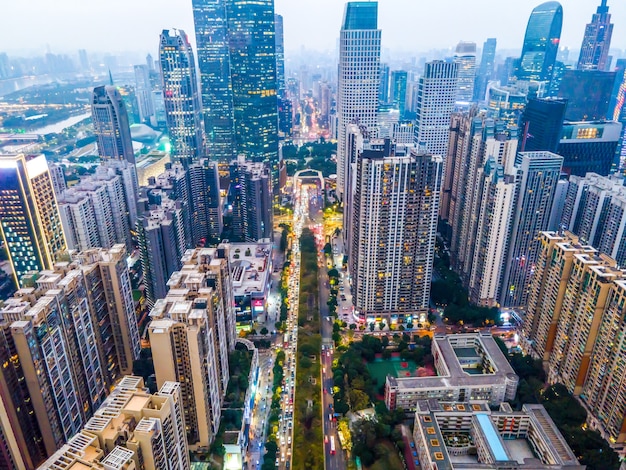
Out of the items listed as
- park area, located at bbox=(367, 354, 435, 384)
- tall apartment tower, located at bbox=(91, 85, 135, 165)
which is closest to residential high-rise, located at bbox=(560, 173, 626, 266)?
park area, located at bbox=(367, 354, 435, 384)

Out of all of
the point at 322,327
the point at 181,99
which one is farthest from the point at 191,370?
the point at 181,99

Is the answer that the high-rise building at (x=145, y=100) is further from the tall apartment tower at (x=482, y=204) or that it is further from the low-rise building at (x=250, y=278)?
the tall apartment tower at (x=482, y=204)

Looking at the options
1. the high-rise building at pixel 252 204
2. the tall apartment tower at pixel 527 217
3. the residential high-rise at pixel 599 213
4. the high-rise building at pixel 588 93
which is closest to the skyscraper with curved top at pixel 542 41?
the high-rise building at pixel 588 93

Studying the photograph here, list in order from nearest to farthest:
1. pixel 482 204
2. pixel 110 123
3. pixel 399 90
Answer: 1. pixel 482 204
2. pixel 110 123
3. pixel 399 90

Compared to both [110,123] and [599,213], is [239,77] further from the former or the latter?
[599,213]

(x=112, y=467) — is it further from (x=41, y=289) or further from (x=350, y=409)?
(x=350, y=409)

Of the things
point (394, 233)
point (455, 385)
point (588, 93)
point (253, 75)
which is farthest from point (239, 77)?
point (588, 93)
